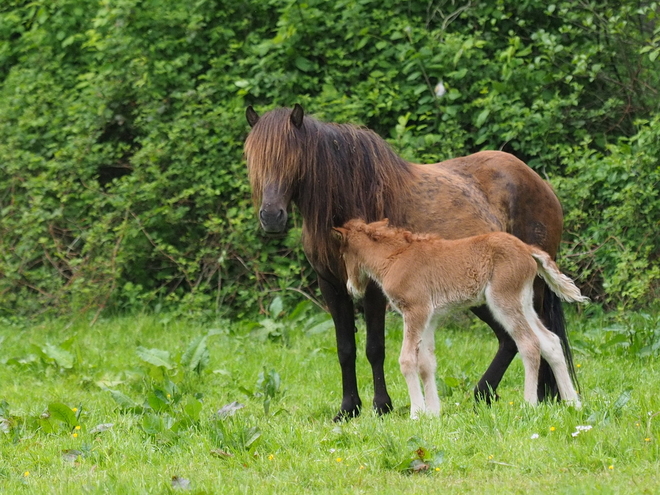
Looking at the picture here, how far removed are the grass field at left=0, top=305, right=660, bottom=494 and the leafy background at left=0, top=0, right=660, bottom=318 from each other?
95.5 inches

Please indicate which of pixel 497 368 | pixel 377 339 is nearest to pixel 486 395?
pixel 497 368

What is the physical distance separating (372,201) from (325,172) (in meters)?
0.44

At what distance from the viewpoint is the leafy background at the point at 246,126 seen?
10.6 metres

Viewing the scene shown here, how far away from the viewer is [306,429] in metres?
5.49

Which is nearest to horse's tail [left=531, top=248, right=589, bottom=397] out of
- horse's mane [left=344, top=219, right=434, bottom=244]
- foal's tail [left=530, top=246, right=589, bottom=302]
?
foal's tail [left=530, top=246, right=589, bottom=302]

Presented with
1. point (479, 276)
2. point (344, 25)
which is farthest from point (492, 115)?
point (479, 276)

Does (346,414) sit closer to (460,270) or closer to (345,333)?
(345,333)

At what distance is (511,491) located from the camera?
4.25 meters

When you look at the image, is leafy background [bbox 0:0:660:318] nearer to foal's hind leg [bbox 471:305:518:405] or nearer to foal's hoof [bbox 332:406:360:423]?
foal's hind leg [bbox 471:305:518:405]

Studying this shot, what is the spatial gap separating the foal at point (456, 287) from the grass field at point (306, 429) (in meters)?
0.29

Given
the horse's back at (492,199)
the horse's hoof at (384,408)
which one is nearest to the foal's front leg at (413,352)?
the horse's hoof at (384,408)

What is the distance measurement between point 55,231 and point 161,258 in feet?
4.94

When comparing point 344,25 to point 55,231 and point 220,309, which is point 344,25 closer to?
point 220,309

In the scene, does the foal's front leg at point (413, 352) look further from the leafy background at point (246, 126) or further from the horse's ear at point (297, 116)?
the leafy background at point (246, 126)
